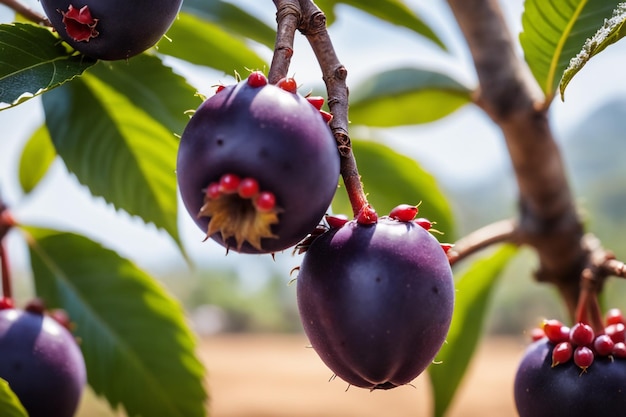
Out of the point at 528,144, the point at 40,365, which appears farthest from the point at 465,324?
the point at 40,365

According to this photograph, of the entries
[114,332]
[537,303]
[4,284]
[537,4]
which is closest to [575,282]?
[537,4]

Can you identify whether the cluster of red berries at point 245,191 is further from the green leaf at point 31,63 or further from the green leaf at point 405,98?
the green leaf at point 405,98

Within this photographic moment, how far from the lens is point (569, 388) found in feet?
1.92

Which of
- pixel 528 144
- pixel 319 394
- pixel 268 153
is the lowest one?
pixel 319 394

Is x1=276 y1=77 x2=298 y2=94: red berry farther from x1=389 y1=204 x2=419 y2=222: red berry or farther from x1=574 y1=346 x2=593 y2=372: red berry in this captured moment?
x1=574 y1=346 x2=593 y2=372: red berry

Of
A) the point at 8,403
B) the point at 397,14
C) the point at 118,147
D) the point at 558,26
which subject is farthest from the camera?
the point at 397,14

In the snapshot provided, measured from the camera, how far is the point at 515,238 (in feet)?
3.36

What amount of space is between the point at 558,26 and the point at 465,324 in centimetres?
51

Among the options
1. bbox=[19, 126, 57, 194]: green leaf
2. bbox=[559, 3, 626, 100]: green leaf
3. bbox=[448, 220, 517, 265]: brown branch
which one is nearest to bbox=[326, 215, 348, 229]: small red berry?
bbox=[559, 3, 626, 100]: green leaf

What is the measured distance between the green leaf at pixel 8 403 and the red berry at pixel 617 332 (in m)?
0.46

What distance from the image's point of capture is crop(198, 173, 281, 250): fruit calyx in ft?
1.32

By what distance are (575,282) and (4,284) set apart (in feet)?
2.24

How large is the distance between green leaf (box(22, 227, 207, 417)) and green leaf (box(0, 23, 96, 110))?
1.18 feet

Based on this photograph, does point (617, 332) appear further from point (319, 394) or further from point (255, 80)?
point (319, 394)
